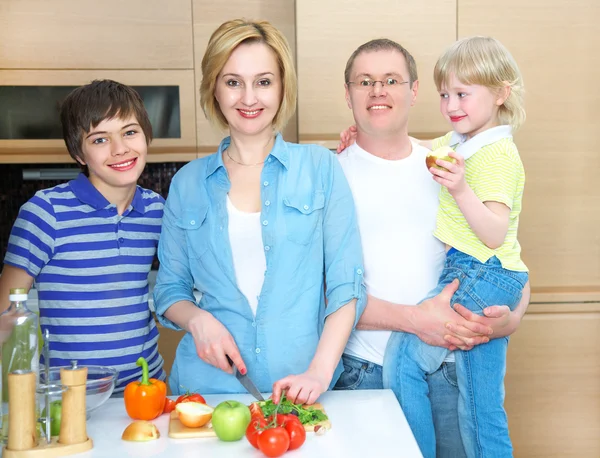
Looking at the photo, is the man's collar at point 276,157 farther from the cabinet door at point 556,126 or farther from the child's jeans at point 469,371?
the cabinet door at point 556,126

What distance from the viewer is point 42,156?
9.37 feet

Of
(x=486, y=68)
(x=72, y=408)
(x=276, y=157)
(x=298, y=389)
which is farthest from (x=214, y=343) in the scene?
(x=486, y=68)

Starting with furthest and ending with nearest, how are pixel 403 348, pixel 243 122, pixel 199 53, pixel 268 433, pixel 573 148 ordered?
pixel 199 53, pixel 573 148, pixel 403 348, pixel 243 122, pixel 268 433

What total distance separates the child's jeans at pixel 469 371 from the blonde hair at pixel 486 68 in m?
0.41

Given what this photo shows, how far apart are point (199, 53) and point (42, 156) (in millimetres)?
735

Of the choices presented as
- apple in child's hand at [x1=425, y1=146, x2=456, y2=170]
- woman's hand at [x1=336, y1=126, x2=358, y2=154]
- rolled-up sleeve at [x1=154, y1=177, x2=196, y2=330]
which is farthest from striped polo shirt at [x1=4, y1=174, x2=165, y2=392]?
apple in child's hand at [x1=425, y1=146, x2=456, y2=170]

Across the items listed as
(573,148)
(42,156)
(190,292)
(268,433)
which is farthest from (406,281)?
(42,156)

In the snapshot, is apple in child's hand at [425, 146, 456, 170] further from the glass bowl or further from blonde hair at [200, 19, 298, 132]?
the glass bowl

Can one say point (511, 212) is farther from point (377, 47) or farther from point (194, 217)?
point (194, 217)

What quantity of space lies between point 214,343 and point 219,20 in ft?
5.74

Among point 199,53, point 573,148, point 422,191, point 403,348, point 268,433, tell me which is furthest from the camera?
point 199,53

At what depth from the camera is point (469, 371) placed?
5.75ft

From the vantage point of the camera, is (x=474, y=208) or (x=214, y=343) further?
(x=474, y=208)

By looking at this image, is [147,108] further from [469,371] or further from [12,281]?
[469,371]
